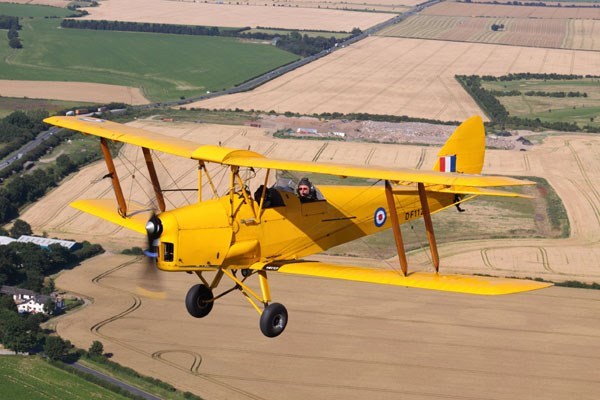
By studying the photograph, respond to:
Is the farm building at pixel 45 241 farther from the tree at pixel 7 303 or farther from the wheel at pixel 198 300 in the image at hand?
the wheel at pixel 198 300

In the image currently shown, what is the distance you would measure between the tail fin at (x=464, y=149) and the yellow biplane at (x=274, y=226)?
4779 mm

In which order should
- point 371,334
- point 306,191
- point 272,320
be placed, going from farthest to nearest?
point 371,334 → point 306,191 → point 272,320

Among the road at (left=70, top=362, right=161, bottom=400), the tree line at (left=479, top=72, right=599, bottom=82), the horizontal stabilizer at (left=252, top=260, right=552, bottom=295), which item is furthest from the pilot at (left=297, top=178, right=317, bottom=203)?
the tree line at (left=479, top=72, right=599, bottom=82)

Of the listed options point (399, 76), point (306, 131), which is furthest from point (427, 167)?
point (399, 76)

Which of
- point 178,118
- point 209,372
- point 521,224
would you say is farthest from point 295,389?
point 178,118

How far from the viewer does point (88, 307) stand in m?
60.9

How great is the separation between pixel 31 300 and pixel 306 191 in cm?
3657

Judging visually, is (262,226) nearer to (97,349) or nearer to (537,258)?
(97,349)

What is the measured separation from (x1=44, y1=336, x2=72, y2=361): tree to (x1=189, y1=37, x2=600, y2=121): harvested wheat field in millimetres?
A: 64696

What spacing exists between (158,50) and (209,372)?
114m

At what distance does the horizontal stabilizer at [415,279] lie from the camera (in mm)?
28625

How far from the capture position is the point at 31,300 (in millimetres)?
63562

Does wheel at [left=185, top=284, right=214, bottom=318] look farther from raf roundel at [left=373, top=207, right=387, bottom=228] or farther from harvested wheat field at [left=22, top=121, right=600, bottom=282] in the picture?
harvested wheat field at [left=22, top=121, right=600, bottom=282]

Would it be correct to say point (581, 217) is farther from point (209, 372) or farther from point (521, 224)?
point (209, 372)
